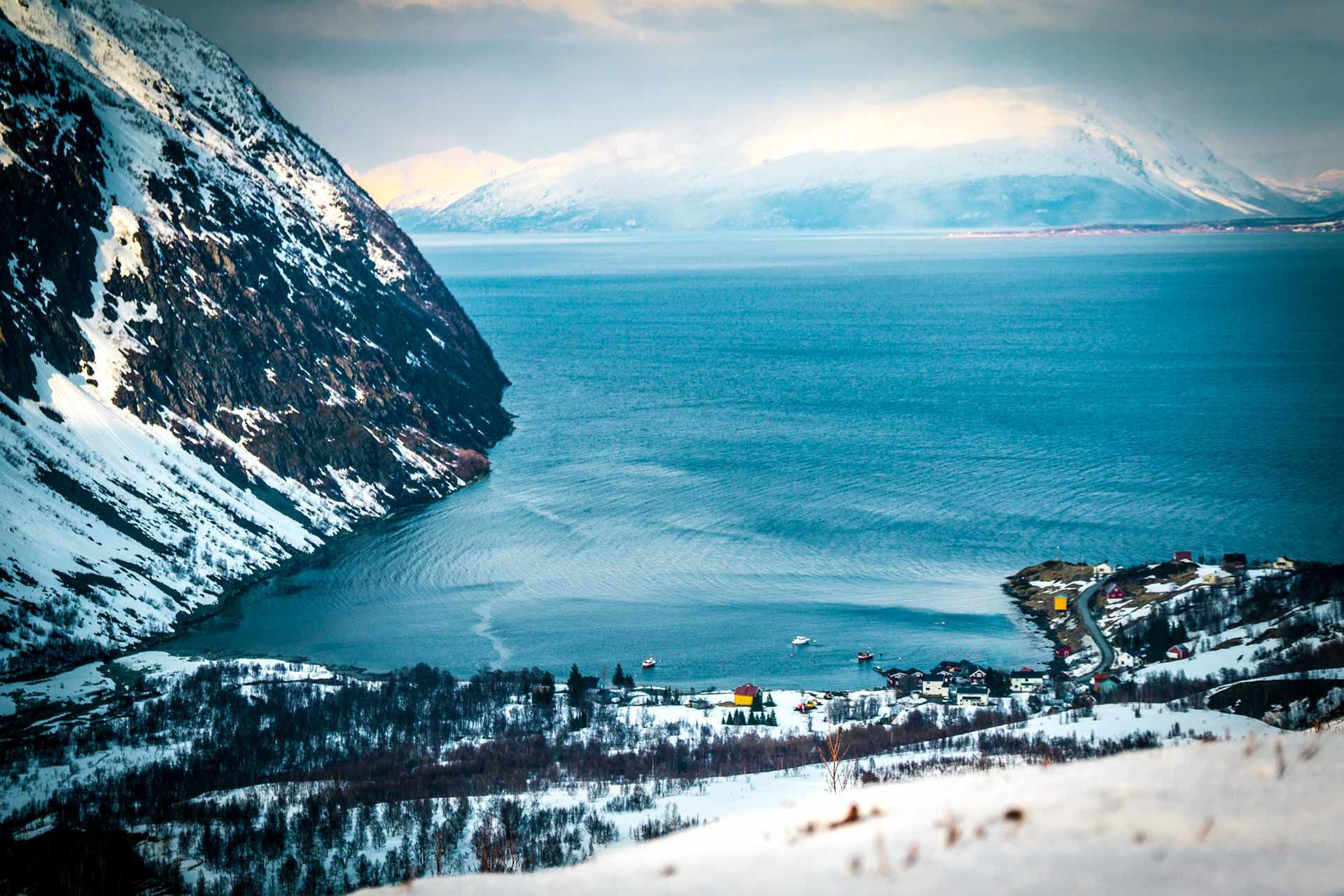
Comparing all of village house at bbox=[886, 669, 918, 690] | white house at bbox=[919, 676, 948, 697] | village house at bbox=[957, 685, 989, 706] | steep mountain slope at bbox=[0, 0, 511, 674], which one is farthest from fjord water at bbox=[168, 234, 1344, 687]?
steep mountain slope at bbox=[0, 0, 511, 674]

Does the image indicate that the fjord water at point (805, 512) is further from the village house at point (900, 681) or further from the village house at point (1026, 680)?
the village house at point (1026, 680)

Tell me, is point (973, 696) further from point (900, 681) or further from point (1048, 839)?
point (1048, 839)

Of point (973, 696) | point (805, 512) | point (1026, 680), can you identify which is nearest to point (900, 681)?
point (973, 696)

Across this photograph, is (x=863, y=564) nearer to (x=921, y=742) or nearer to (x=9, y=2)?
(x=921, y=742)

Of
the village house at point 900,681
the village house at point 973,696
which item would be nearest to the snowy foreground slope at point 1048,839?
the village house at point 973,696

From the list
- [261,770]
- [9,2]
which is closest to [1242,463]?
[261,770]

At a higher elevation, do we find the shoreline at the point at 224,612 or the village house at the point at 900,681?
the shoreline at the point at 224,612

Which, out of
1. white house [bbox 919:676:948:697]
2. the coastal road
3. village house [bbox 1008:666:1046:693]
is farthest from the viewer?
the coastal road

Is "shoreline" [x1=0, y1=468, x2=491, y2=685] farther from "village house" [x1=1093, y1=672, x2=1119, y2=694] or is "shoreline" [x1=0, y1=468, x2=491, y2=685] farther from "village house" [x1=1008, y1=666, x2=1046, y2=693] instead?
"village house" [x1=1093, y1=672, x2=1119, y2=694]
